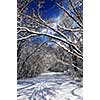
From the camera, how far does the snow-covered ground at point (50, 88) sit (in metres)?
2.05

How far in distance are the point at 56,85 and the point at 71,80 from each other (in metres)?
0.15

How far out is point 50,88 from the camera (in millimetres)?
2119

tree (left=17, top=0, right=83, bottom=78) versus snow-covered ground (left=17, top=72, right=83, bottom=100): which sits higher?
tree (left=17, top=0, right=83, bottom=78)

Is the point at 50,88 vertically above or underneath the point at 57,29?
underneath

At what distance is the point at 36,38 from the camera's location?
210 cm

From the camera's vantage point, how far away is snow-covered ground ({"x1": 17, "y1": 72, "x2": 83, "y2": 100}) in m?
2.05

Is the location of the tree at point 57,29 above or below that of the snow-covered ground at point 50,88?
above
